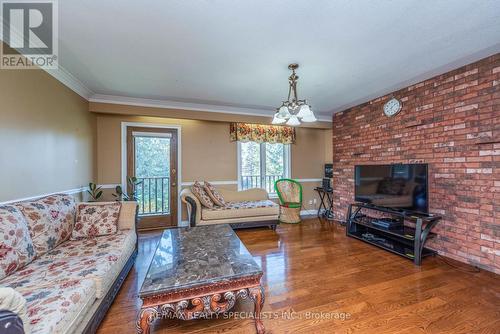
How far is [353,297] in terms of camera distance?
6.27 feet

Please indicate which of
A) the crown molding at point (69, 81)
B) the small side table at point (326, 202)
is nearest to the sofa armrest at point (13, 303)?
the crown molding at point (69, 81)

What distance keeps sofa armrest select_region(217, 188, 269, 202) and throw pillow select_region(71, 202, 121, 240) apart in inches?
86.9

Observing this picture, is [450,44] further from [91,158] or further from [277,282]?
[91,158]

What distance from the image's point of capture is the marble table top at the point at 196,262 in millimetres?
1388

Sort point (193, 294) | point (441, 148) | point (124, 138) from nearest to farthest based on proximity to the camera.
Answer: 1. point (193, 294)
2. point (441, 148)
3. point (124, 138)

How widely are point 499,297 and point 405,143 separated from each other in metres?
2.06

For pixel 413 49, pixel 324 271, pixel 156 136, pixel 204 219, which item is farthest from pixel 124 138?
pixel 413 49

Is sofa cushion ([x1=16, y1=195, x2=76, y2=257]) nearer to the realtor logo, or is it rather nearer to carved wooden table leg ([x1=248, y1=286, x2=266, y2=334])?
the realtor logo

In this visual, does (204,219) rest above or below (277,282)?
above

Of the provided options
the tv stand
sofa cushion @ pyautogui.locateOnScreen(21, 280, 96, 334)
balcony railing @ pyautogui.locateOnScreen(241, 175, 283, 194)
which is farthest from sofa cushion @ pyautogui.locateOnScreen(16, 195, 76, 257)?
the tv stand

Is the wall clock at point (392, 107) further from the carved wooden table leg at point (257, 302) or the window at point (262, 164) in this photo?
the carved wooden table leg at point (257, 302)

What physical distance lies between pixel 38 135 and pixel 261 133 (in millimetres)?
3626

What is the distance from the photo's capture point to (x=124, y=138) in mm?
3988

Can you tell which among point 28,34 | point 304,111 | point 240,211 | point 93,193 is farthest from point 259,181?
point 28,34
